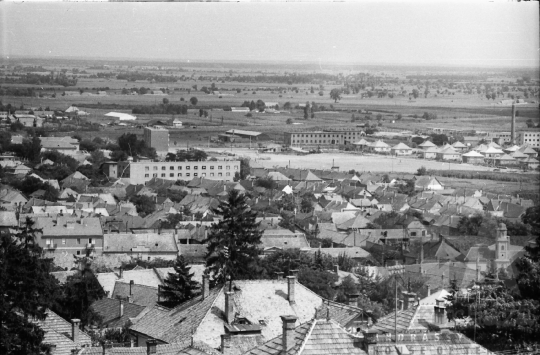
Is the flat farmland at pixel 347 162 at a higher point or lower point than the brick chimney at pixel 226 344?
lower

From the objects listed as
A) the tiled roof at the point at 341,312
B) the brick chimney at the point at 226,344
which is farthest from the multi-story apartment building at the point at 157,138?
the brick chimney at the point at 226,344

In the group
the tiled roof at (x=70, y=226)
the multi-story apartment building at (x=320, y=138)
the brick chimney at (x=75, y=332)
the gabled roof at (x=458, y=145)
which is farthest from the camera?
the multi-story apartment building at (x=320, y=138)

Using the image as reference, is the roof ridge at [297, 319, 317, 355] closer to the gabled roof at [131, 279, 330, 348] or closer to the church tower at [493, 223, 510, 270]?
the gabled roof at [131, 279, 330, 348]

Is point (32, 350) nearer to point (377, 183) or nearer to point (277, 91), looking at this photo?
point (377, 183)

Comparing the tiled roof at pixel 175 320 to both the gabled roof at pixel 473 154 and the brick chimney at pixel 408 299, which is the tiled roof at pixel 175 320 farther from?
the gabled roof at pixel 473 154

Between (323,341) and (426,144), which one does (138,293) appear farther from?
(426,144)
